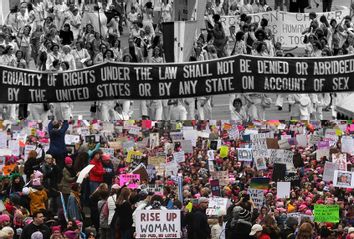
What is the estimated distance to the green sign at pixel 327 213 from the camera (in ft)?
69.8

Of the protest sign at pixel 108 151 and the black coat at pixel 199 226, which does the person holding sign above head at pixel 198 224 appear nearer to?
the black coat at pixel 199 226

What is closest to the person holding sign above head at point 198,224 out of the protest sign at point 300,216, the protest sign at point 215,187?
the protest sign at point 300,216

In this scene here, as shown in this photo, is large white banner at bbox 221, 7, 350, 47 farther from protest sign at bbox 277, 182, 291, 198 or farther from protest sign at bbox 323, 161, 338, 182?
protest sign at bbox 277, 182, 291, 198

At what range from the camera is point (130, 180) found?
23719 mm

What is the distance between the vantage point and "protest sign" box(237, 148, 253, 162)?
2544cm

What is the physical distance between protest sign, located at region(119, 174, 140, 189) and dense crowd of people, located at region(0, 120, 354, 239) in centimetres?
7

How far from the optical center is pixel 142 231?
20875 millimetres

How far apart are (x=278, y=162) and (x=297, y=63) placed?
3.69m

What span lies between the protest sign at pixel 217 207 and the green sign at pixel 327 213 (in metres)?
1.18

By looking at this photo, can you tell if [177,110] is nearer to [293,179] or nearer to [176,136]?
[176,136]

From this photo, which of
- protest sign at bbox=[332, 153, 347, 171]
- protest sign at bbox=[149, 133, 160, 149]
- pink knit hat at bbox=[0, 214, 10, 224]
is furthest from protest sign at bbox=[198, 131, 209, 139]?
pink knit hat at bbox=[0, 214, 10, 224]

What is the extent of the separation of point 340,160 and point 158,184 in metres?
2.56

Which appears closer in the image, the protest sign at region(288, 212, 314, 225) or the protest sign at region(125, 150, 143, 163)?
the protest sign at region(288, 212, 314, 225)

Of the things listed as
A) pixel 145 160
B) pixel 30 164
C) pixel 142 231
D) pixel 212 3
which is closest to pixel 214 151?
pixel 145 160
